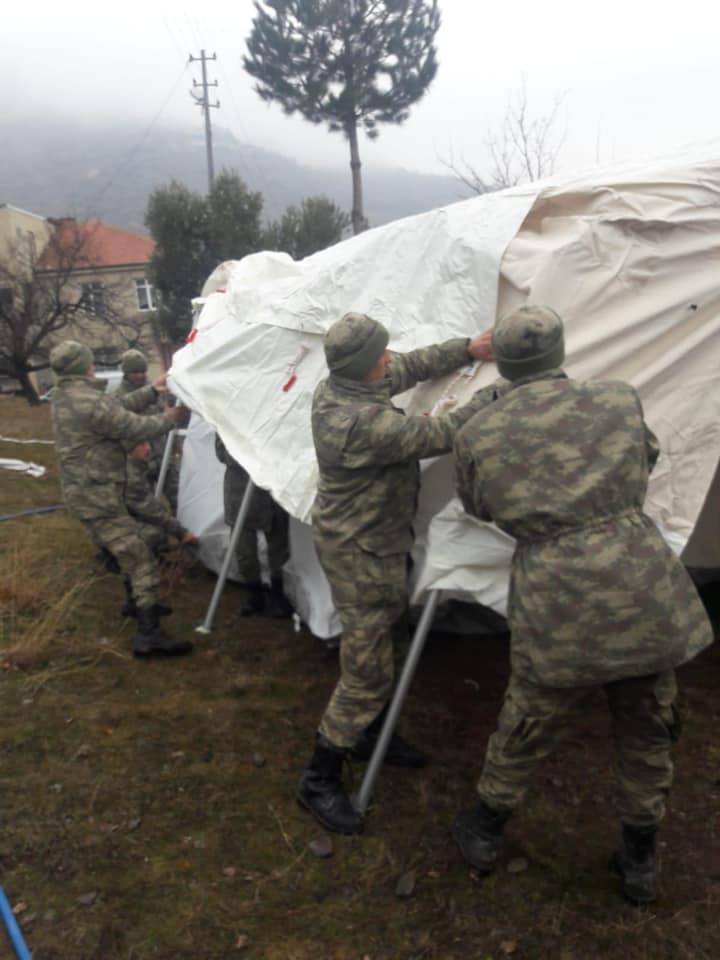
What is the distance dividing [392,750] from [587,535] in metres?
1.68

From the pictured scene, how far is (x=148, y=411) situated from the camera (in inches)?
269

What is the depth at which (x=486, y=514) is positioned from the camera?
2535mm

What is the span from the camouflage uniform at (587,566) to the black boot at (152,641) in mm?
2720

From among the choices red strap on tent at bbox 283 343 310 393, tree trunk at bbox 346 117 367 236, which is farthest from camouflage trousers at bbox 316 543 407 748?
tree trunk at bbox 346 117 367 236

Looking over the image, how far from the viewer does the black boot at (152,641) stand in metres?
4.56

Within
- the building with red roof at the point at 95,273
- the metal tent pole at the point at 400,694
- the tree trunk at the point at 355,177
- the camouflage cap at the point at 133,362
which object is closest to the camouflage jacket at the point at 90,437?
the camouflage cap at the point at 133,362

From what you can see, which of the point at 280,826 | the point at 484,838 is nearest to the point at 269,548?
the point at 280,826

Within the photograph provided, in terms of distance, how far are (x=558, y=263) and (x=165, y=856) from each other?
2911 millimetres

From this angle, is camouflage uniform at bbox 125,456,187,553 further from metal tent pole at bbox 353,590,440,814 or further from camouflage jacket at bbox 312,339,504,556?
metal tent pole at bbox 353,590,440,814

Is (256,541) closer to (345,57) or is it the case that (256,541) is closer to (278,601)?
(278,601)

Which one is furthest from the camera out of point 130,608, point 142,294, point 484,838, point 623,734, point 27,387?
point 142,294

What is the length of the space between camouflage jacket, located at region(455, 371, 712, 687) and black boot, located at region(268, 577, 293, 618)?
3.02 metres

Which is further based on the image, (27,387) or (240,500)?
(27,387)

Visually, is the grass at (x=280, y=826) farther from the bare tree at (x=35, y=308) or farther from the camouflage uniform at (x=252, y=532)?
the bare tree at (x=35, y=308)
